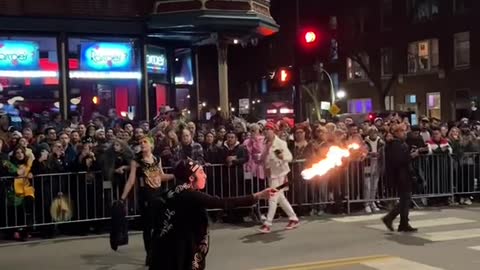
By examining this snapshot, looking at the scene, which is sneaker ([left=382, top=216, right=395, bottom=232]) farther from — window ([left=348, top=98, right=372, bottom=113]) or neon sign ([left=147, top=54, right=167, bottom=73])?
window ([left=348, top=98, right=372, bottom=113])

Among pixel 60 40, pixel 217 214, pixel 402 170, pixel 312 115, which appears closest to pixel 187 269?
pixel 402 170

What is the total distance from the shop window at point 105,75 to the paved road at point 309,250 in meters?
7.55

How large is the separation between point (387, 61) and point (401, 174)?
139 feet

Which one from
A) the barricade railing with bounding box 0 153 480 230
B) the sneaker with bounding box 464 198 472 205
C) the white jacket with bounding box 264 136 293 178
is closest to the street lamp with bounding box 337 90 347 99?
the barricade railing with bounding box 0 153 480 230

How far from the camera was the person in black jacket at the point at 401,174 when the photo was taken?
35.7ft

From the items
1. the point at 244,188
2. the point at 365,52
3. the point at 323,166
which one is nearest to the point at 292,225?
the point at 244,188

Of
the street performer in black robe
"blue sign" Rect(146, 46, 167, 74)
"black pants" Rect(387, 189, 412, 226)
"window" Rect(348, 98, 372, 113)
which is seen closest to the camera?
the street performer in black robe

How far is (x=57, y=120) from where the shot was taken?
1620 centimetres

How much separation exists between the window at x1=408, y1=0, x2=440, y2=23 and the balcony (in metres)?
31.3

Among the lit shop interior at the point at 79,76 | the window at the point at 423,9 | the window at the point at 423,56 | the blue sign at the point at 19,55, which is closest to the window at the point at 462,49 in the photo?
the window at the point at 423,56

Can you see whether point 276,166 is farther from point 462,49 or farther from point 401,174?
point 462,49

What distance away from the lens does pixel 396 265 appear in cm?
853

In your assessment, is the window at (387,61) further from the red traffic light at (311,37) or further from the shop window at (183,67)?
the red traffic light at (311,37)

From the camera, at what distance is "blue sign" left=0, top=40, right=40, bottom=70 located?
16719 mm
